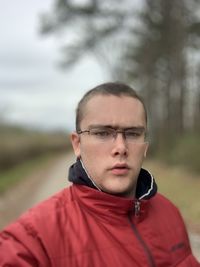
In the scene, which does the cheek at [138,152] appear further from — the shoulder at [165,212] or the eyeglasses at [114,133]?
the shoulder at [165,212]

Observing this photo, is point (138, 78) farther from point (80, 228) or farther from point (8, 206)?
point (80, 228)

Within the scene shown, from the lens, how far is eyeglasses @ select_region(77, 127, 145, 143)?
2359 millimetres

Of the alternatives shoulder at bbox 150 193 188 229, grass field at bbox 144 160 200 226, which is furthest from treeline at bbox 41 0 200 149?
shoulder at bbox 150 193 188 229

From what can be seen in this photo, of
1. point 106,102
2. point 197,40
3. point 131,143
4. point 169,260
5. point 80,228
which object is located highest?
point 197,40

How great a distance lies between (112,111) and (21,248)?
24.3 inches

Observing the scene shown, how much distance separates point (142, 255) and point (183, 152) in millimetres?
18594

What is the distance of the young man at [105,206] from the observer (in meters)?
2.19

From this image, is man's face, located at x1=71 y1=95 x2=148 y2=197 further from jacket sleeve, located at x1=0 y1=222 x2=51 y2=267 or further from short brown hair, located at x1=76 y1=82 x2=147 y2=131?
jacket sleeve, located at x1=0 y1=222 x2=51 y2=267

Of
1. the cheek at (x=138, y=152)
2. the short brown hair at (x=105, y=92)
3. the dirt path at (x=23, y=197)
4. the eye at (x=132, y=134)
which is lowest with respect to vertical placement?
the dirt path at (x=23, y=197)

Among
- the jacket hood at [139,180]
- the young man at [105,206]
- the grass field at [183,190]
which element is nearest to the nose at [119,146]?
the young man at [105,206]

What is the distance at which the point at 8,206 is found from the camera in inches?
620

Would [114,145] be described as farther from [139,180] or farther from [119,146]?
[139,180]

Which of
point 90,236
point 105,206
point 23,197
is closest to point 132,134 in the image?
point 105,206

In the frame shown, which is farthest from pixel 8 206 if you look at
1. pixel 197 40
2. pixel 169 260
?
pixel 169 260
